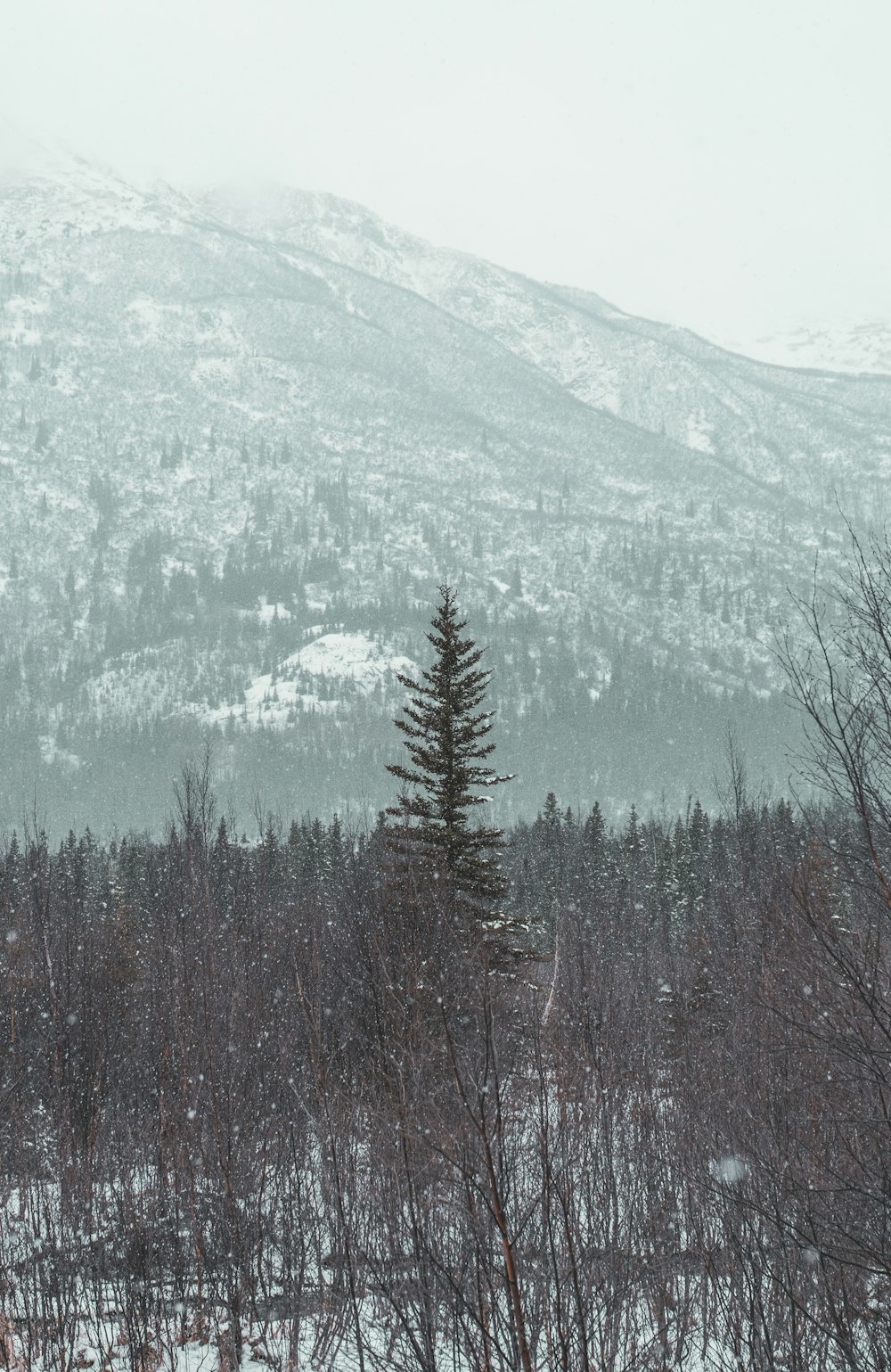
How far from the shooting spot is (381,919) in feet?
70.2

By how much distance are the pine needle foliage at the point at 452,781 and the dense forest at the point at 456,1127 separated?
0.45m

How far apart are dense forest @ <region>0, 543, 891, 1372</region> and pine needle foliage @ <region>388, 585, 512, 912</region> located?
1.46ft

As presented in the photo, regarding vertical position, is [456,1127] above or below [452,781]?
below

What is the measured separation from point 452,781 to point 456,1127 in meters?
14.8

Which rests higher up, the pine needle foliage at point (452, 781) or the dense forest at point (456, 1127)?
the pine needle foliage at point (452, 781)

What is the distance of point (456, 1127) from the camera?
8367 mm

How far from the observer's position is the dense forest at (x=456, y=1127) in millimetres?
8273

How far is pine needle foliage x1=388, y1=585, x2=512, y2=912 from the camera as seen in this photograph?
22281 mm

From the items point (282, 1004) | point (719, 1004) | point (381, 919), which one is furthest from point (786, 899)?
point (282, 1004)

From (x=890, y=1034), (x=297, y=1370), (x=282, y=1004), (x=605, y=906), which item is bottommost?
(x=297, y=1370)

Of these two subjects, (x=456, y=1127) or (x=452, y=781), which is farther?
(x=452, y=781)

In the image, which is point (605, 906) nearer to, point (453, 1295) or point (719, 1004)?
point (719, 1004)

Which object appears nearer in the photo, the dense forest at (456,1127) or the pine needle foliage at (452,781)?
the dense forest at (456,1127)

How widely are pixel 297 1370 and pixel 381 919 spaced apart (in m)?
9.99
